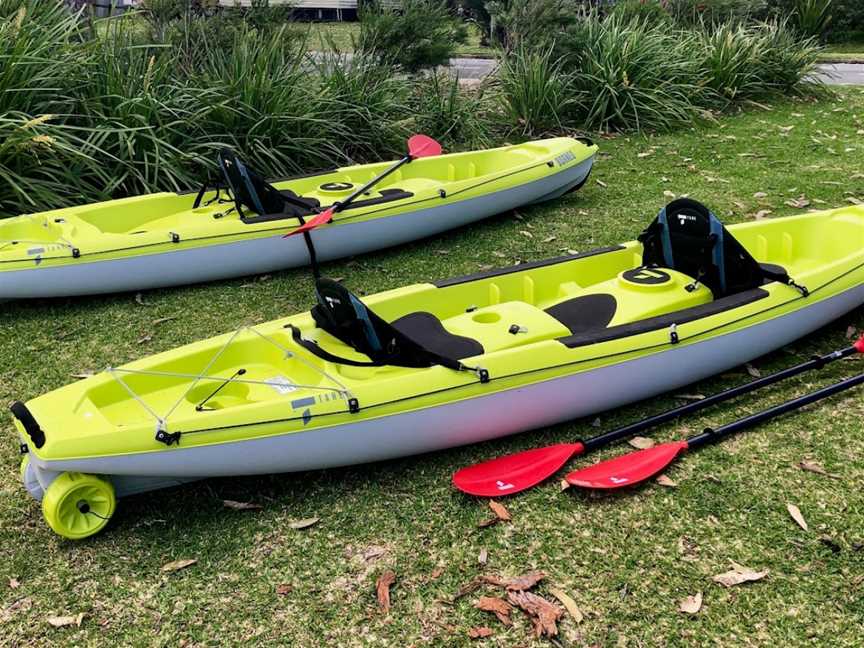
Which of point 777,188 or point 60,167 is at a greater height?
point 60,167

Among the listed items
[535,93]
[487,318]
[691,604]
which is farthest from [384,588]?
[535,93]

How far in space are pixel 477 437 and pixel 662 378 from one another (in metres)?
1.09

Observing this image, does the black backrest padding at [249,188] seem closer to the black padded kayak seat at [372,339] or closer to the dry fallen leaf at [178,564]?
the black padded kayak seat at [372,339]

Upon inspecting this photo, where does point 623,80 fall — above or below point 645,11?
below

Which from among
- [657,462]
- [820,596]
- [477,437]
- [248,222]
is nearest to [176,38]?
[248,222]

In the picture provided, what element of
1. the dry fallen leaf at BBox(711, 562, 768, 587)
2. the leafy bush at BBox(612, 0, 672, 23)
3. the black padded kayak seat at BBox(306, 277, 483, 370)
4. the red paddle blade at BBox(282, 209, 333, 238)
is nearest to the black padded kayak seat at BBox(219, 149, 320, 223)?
the red paddle blade at BBox(282, 209, 333, 238)

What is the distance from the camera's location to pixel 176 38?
8.20 m

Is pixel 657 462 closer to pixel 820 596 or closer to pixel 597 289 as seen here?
pixel 820 596

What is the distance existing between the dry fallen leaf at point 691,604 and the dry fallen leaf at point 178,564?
6.67 feet

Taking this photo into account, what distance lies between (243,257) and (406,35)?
4.67 metres

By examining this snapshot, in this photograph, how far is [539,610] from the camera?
3.08 meters

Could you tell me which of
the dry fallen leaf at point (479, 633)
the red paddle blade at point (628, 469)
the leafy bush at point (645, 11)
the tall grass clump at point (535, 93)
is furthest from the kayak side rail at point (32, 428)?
the leafy bush at point (645, 11)

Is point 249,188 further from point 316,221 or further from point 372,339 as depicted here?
point 372,339

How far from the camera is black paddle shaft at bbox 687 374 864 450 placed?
153 inches
